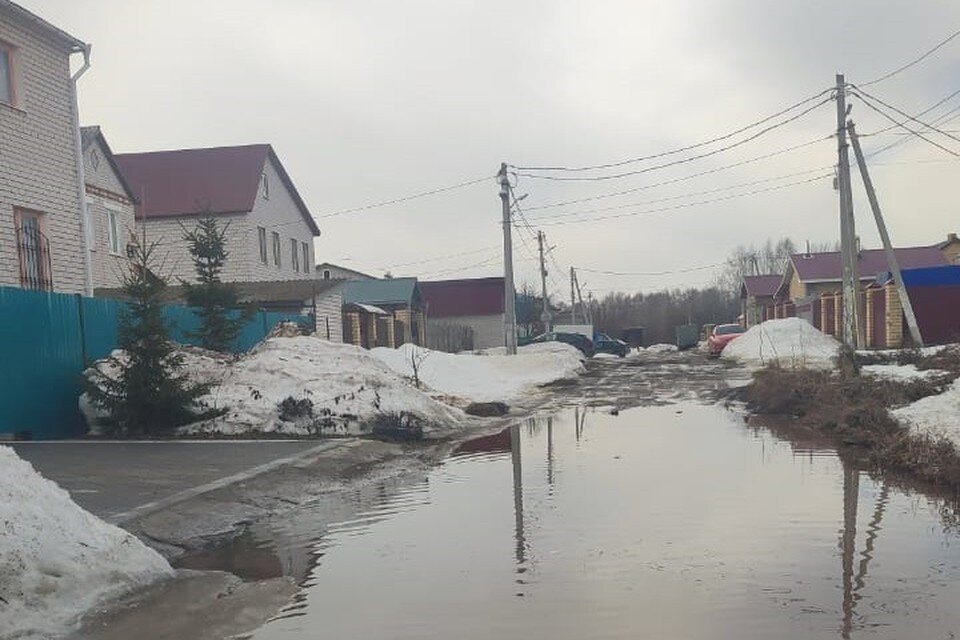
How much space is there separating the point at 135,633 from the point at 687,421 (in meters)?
12.2

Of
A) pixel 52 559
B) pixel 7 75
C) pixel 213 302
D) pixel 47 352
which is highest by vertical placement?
pixel 7 75

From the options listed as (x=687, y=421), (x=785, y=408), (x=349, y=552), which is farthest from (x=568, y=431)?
(x=349, y=552)

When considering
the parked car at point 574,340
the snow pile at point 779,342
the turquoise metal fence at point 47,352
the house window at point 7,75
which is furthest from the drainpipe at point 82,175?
the parked car at point 574,340

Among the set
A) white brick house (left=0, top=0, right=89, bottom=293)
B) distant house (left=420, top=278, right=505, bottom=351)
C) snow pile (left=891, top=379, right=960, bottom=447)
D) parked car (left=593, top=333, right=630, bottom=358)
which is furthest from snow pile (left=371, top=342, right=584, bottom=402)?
distant house (left=420, top=278, right=505, bottom=351)

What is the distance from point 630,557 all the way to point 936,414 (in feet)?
21.0

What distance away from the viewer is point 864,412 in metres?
11.9

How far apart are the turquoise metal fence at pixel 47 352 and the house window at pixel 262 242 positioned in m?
18.5

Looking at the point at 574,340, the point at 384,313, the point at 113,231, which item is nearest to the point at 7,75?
the point at 113,231

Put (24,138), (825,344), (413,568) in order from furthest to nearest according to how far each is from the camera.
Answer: (825,344) < (24,138) < (413,568)

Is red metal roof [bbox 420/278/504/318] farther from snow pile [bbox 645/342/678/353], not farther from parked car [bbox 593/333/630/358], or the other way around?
snow pile [bbox 645/342/678/353]

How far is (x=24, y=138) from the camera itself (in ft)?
50.5

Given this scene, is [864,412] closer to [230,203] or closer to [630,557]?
[630,557]

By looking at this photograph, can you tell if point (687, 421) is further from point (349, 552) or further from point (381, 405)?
point (349, 552)

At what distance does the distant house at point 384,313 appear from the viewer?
111 ft
